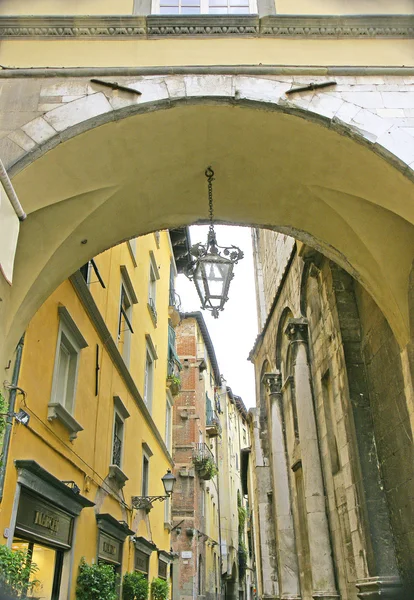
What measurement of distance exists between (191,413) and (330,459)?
20.7 m

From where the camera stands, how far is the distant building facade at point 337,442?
6.82 meters

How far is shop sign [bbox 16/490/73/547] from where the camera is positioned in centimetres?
608

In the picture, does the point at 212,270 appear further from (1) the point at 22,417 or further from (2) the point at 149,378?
(2) the point at 149,378

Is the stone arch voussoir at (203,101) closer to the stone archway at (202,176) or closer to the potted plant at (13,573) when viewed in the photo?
the stone archway at (202,176)

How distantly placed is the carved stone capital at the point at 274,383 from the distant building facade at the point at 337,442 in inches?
0.9

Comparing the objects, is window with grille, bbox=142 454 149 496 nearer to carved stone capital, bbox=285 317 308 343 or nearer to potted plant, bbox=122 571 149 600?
potted plant, bbox=122 571 149 600

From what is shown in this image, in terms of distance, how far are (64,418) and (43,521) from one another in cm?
129

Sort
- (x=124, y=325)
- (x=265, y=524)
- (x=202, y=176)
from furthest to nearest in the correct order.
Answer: (x=265, y=524)
(x=124, y=325)
(x=202, y=176)

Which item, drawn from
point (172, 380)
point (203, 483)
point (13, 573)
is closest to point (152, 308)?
point (172, 380)

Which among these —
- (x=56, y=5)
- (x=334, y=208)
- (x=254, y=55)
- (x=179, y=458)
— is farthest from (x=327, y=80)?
(x=179, y=458)

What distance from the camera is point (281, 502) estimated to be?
482 inches

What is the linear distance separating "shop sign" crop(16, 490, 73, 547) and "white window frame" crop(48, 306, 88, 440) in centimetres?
102

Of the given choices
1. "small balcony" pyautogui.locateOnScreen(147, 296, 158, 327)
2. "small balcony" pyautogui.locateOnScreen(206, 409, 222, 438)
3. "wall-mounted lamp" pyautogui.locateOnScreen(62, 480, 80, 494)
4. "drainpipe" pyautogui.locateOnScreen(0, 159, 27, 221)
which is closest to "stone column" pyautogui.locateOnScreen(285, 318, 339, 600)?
"wall-mounted lamp" pyautogui.locateOnScreen(62, 480, 80, 494)

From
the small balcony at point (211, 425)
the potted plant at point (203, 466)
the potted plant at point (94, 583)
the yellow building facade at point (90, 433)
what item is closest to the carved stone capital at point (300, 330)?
the yellow building facade at point (90, 433)
